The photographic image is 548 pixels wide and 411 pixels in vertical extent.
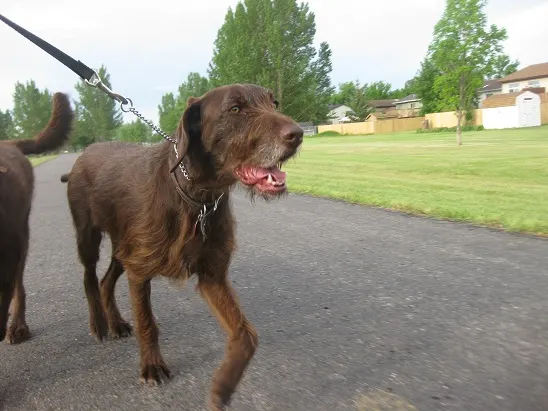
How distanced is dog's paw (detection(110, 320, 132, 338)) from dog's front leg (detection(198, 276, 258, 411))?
1.17 metres

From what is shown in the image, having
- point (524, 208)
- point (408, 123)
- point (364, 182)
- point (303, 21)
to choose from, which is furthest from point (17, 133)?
point (524, 208)

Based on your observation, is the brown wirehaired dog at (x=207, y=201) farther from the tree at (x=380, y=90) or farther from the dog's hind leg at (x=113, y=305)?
the tree at (x=380, y=90)

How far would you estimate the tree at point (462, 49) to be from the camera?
31.5 metres

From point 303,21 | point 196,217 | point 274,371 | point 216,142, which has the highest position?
point 303,21

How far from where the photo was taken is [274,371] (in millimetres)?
3229

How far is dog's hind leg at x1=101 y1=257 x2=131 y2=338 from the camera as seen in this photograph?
4.06m

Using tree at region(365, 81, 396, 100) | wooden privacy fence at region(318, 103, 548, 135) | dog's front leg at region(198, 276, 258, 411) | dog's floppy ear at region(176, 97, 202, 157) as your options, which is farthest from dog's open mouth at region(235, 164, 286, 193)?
tree at region(365, 81, 396, 100)

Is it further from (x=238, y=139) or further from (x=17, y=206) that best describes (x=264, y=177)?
(x=17, y=206)

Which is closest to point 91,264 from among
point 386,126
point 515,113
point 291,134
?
point 291,134

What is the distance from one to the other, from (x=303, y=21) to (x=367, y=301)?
5550 cm

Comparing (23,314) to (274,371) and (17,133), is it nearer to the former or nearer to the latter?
(274,371)

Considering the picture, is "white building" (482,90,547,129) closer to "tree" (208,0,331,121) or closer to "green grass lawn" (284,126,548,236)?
"tree" (208,0,331,121)

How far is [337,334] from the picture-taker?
3764 millimetres

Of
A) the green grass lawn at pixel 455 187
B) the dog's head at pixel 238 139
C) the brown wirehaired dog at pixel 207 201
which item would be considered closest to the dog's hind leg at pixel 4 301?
the brown wirehaired dog at pixel 207 201
